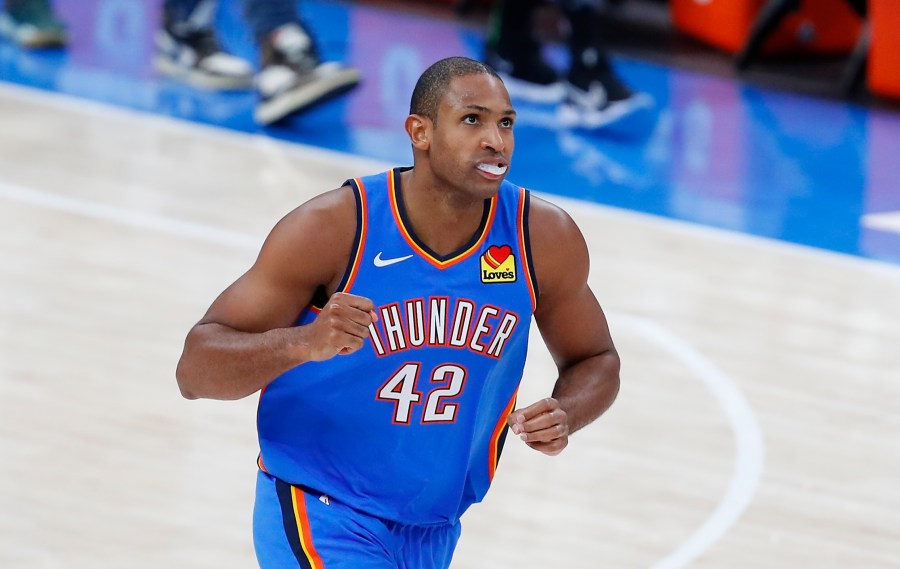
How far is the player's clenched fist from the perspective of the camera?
2.44 meters

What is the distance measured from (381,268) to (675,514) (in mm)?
1929

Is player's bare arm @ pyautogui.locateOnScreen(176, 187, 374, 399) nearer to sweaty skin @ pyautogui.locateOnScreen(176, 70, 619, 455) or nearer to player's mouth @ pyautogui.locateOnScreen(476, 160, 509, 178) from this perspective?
sweaty skin @ pyautogui.locateOnScreen(176, 70, 619, 455)

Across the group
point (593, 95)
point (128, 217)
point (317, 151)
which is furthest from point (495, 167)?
point (593, 95)

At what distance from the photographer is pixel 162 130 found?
788cm

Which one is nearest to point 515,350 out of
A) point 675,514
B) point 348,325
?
point 348,325

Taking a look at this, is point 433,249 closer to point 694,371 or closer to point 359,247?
point 359,247

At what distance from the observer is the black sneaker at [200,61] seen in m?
8.77

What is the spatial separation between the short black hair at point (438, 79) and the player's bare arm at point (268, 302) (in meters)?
0.23

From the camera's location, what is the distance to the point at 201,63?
8828mm

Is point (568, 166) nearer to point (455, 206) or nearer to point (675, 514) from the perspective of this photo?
point (675, 514)

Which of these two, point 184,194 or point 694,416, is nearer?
point 694,416

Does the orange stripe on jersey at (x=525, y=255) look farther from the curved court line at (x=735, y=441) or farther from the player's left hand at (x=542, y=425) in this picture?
the curved court line at (x=735, y=441)

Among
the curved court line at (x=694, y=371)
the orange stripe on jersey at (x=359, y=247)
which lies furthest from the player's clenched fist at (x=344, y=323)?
the curved court line at (x=694, y=371)

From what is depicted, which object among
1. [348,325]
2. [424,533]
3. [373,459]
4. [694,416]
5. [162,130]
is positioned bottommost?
[162,130]
